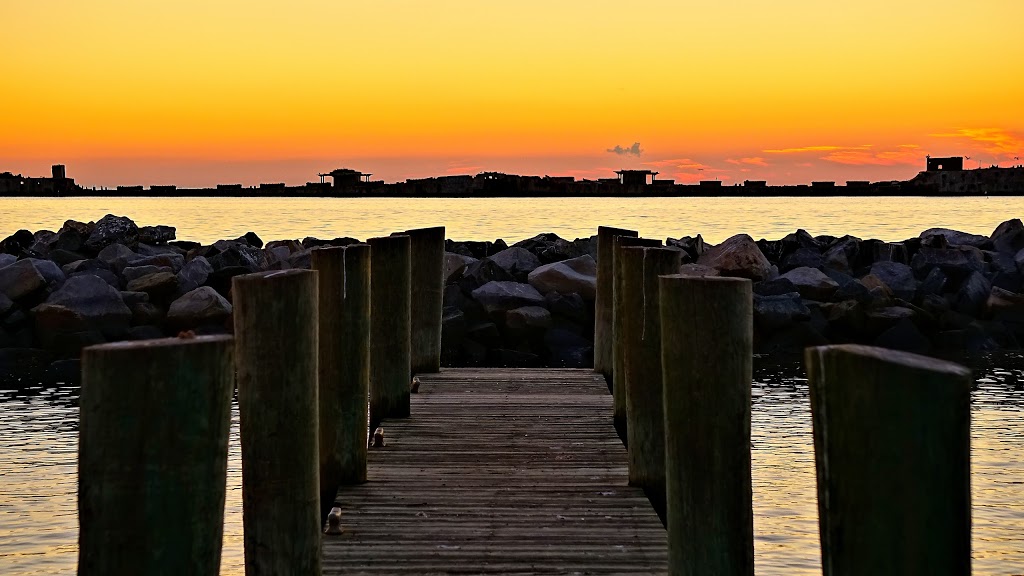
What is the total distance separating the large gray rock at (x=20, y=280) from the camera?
60.6 ft

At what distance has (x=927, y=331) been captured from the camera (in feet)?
63.0

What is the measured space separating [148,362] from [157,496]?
1.42ft

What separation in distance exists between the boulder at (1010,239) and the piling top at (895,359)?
23225 millimetres

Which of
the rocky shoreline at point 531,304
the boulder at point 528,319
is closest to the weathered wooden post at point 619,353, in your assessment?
the rocky shoreline at point 531,304

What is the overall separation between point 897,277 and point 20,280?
15113 millimetres

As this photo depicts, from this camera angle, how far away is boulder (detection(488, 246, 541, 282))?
2050 cm

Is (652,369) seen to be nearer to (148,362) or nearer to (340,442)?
(340,442)

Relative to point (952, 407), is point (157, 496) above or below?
below

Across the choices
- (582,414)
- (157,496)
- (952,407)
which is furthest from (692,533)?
(582,414)

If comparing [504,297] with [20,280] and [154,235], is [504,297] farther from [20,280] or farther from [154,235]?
[154,235]

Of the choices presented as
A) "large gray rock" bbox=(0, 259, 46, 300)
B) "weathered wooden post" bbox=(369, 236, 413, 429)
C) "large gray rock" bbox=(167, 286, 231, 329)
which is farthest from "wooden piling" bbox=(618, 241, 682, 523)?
"large gray rock" bbox=(0, 259, 46, 300)

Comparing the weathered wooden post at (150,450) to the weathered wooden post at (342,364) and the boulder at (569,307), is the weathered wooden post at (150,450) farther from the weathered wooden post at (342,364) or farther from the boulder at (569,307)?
the boulder at (569,307)

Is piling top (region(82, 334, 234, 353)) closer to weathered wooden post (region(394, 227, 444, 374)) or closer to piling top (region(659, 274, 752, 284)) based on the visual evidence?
→ piling top (region(659, 274, 752, 284))

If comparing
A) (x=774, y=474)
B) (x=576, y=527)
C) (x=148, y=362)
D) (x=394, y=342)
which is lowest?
(x=774, y=474)
